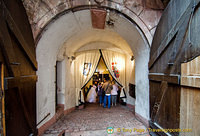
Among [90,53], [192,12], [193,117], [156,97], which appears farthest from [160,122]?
[90,53]

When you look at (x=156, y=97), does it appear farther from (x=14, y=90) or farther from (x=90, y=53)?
(x=90, y=53)

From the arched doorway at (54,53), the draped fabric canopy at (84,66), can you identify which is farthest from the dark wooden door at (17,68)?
the draped fabric canopy at (84,66)

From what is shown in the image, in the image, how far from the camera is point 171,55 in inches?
72.6

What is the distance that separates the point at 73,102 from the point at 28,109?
2771mm

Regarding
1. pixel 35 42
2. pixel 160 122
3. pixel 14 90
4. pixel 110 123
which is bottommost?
pixel 110 123

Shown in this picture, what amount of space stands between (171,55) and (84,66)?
13.1 feet

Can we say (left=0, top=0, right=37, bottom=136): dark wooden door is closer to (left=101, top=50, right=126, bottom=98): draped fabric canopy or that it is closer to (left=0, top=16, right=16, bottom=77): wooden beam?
(left=0, top=16, right=16, bottom=77): wooden beam

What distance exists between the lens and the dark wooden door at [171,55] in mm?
1466

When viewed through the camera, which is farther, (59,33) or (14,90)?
(59,33)

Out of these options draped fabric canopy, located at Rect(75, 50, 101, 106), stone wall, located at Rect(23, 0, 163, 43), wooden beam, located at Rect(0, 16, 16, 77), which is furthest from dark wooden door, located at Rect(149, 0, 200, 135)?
draped fabric canopy, located at Rect(75, 50, 101, 106)

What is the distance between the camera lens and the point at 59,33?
2869 millimetres

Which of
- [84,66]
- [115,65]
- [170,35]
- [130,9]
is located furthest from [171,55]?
[84,66]

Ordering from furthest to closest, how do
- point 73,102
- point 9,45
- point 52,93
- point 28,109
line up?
1. point 73,102
2. point 52,93
3. point 28,109
4. point 9,45

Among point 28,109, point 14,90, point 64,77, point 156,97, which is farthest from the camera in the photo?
point 64,77
